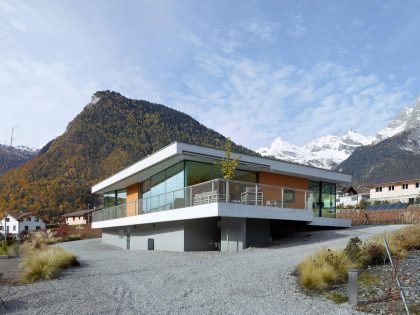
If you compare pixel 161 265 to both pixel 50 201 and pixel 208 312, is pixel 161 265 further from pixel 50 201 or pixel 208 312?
pixel 50 201

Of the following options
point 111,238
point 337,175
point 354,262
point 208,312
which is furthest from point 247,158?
point 111,238

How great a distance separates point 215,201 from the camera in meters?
16.8

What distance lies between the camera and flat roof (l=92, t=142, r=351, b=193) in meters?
19.9

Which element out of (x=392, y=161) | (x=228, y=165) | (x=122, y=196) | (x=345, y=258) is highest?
(x=392, y=161)

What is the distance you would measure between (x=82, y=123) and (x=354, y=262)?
381 ft

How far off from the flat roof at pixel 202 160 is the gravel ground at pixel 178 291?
6.95 m

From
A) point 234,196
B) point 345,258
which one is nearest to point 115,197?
point 234,196

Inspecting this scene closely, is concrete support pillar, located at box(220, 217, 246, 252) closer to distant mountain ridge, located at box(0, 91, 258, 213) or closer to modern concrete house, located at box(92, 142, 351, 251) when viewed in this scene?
modern concrete house, located at box(92, 142, 351, 251)

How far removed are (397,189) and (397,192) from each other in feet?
1.50

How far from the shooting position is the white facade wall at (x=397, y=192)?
5659cm

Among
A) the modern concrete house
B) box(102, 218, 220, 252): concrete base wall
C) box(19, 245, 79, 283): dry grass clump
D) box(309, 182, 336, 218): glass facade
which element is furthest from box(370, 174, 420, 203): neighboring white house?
box(19, 245, 79, 283): dry grass clump

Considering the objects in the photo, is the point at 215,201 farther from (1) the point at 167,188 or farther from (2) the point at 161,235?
(1) the point at 167,188

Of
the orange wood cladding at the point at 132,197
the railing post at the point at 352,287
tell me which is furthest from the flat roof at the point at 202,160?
the railing post at the point at 352,287

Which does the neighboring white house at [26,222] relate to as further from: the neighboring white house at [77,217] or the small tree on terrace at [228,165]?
the small tree on terrace at [228,165]
